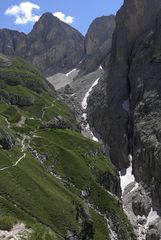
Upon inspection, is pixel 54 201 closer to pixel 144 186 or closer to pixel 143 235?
pixel 143 235

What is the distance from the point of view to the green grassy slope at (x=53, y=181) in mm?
71188

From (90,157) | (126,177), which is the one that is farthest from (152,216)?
(126,177)

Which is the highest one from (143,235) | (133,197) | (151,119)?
A: (151,119)

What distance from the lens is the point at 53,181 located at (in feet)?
A: 285

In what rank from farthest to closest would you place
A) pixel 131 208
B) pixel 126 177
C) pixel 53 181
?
pixel 126 177 < pixel 131 208 < pixel 53 181

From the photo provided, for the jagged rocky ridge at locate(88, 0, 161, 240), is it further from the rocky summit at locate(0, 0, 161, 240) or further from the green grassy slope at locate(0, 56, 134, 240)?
the green grassy slope at locate(0, 56, 134, 240)

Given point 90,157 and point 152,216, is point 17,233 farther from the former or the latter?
point 90,157

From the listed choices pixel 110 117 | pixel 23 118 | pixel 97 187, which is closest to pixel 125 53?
pixel 110 117

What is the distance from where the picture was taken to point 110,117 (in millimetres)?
168875

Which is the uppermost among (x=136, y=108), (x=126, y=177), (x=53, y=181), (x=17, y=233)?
(x=136, y=108)

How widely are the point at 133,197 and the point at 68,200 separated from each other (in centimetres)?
3756

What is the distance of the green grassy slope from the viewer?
71.2 metres

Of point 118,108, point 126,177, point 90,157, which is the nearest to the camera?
point 90,157

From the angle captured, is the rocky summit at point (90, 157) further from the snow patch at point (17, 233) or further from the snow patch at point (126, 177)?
the snow patch at point (126, 177)
